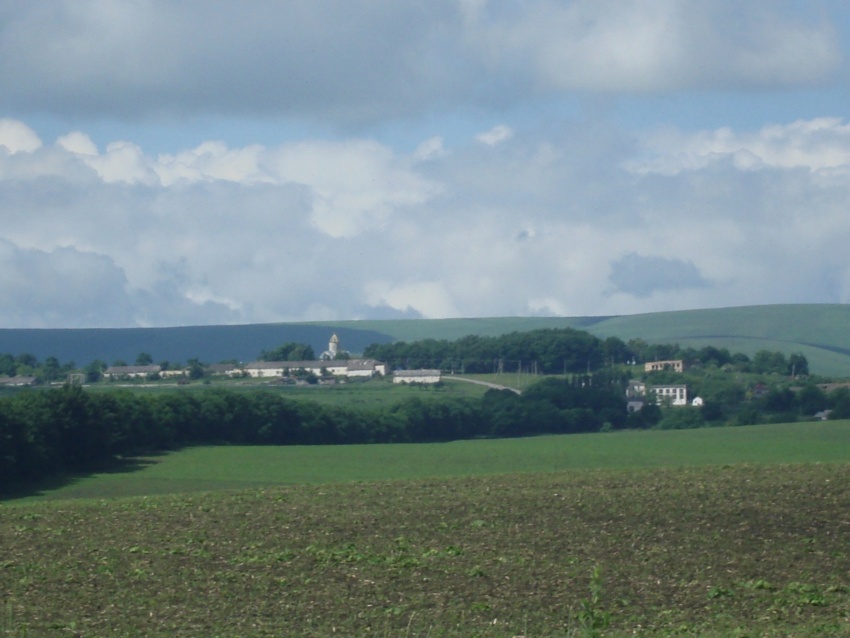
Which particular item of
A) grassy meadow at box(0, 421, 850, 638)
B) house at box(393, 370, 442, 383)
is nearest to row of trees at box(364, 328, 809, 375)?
house at box(393, 370, 442, 383)

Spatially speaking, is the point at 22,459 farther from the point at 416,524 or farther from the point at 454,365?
the point at 454,365

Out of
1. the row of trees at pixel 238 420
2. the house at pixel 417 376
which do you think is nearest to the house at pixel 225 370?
the house at pixel 417 376

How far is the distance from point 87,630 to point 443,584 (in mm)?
5936

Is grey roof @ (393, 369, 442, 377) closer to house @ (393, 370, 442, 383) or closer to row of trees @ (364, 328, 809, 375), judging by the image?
house @ (393, 370, 442, 383)

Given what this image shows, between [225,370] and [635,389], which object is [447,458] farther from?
[225,370]

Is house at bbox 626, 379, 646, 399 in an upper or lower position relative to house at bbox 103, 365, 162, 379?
lower

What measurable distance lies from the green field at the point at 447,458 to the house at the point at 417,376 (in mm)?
35984

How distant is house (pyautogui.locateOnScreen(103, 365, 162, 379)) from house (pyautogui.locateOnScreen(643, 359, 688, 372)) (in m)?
50.0

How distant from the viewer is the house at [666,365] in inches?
4578

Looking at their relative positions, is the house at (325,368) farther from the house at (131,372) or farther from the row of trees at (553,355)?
the house at (131,372)

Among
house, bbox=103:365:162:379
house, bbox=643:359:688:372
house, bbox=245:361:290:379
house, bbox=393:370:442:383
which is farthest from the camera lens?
house, bbox=245:361:290:379

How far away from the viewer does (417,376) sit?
383 feet

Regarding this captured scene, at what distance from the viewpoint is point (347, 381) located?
11644 centimetres

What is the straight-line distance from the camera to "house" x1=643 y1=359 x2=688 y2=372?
116 metres
